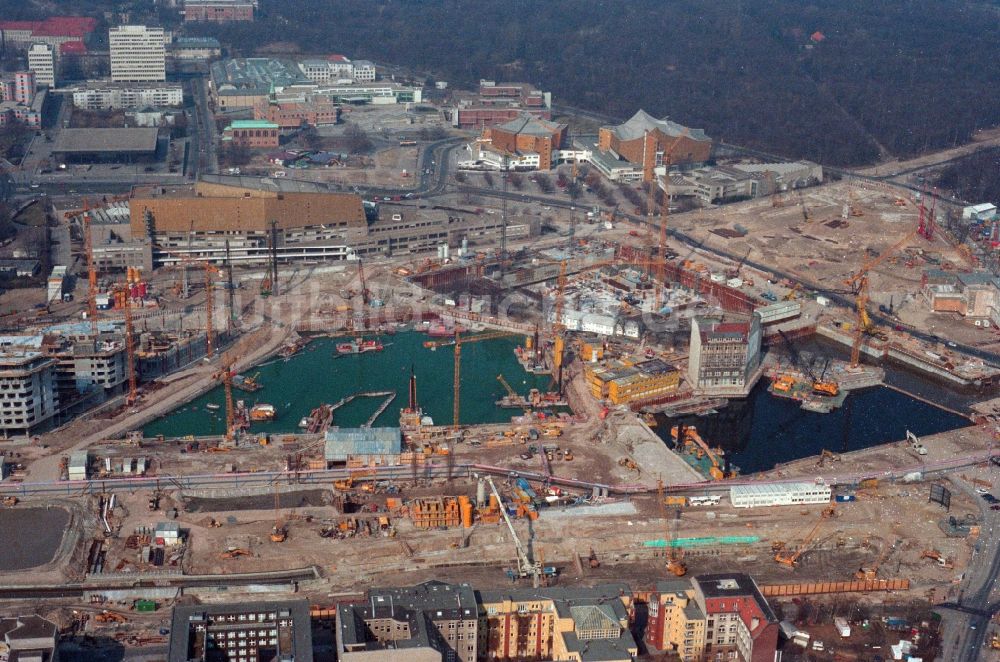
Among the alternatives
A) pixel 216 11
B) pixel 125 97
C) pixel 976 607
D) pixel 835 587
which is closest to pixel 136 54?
pixel 125 97

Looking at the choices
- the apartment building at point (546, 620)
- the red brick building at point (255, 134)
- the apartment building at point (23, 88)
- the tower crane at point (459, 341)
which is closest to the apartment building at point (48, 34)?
the apartment building at point (23, 88)

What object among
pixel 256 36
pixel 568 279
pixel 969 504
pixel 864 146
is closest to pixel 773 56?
pixel 864 146

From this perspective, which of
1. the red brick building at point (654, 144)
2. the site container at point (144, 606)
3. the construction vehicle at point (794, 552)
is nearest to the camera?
the site container at point (144, 606)

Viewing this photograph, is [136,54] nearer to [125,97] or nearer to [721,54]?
[125,97]

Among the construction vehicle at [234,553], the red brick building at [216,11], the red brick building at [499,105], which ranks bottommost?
the construction vehicle at [234,553]

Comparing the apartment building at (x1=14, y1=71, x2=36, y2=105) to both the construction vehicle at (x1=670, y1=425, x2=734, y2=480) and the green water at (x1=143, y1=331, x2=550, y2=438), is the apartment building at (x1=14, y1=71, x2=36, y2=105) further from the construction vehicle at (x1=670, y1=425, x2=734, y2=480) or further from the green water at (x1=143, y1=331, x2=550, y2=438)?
the construction vehicle at (x1=670, y1=425, x2=734, y2=480)

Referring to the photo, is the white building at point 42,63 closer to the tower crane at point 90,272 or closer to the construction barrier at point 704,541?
the tower crane at point 90,272

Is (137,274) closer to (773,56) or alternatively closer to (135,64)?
(135,64)

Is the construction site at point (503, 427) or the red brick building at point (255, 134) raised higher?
the red brick building at point (255, 134)
